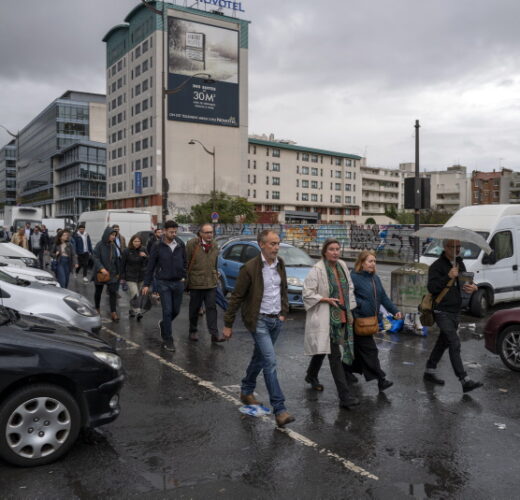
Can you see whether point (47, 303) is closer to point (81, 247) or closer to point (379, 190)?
point (81, 247)

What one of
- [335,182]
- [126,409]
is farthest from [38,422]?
[335,182]

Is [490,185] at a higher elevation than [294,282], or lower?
higher

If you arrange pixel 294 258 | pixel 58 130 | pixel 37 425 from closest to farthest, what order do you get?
pixel 37 425 → pixel 294 258 → pixel 58 130

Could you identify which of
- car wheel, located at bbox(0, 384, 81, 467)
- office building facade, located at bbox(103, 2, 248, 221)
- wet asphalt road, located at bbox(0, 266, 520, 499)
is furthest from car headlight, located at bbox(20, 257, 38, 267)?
office building facade, located at bbox(103, 2, 248, 221)

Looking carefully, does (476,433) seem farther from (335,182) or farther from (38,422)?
(335,182)

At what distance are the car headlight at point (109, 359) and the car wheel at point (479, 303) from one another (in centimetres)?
922

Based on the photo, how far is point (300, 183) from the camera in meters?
106

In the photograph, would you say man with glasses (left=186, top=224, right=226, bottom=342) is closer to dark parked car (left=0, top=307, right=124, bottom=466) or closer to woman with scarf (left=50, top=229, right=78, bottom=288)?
dark parked car (left=0, top=307, right=124, bottom=466)

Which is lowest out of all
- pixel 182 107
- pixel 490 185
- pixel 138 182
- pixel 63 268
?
pixel 63 268

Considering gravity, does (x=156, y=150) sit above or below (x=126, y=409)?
above

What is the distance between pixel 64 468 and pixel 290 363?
3990 mm

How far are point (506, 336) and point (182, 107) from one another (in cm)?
7803

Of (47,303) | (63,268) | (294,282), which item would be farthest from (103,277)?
(294,282)

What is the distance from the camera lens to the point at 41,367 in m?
4.10
